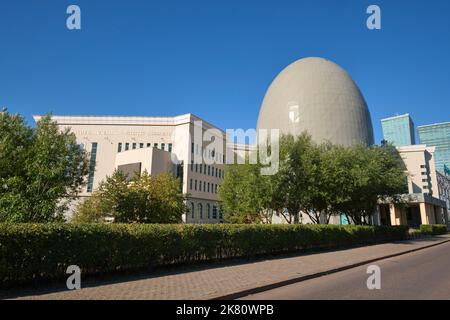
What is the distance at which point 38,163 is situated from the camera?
17641 mm

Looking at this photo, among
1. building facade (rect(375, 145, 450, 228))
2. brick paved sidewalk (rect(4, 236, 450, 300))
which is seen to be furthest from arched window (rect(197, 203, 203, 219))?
brick paved sidewalk (rect(4, 236, 450, 300))

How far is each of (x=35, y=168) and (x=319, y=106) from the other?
207 ft

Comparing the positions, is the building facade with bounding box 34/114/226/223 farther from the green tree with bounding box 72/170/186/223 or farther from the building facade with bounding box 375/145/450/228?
the green tree with bounding box 72/170/186/223

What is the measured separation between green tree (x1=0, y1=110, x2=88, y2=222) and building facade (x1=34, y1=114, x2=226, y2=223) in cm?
4314

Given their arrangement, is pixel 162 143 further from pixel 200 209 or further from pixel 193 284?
pixel 193 284

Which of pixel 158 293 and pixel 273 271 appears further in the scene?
pixel 273 271

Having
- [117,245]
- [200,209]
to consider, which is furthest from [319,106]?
[117,245]

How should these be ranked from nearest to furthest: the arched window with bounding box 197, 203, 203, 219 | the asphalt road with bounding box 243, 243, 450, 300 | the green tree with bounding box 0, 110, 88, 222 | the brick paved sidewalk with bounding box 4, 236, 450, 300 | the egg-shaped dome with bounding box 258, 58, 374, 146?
the brick paved sidewalk with bounding box 4, 236, 450, 300 < the asphalt road with bounding box 243, 243, 450, 300 < the green tree with bounding box 0, 110, 88, 222 < the arched window with bounding box 197, 203, 203, 219 < the egg-shaped dome with bounding box 258, 58, 374, 146

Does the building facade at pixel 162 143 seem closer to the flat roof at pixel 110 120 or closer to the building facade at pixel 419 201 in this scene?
the flat roof at pixel 110 120

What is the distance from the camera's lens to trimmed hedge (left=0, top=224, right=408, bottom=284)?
833 cm

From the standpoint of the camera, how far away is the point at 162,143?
69000 millimetres

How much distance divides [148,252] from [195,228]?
2579 mm
